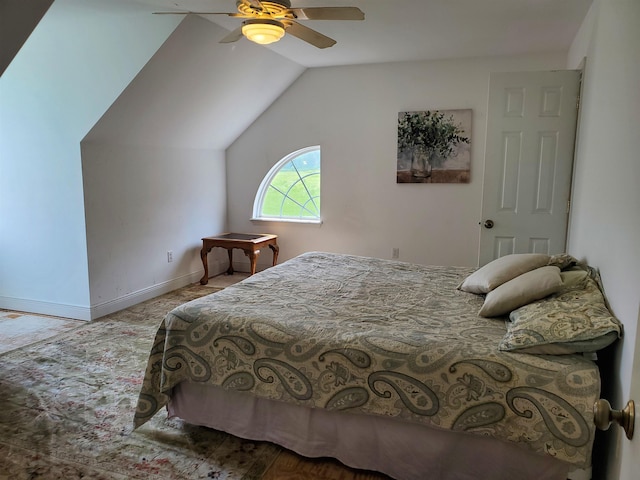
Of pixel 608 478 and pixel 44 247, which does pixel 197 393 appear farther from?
pixel 44 247

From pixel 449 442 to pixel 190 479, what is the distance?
1100 mm

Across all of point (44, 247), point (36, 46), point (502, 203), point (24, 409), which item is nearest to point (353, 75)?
point (502, 203)

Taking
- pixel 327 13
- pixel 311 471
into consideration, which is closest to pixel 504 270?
pixel 311 471

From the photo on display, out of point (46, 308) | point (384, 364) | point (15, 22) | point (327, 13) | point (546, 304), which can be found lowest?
point (46, 308)

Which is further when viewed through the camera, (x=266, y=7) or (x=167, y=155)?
(x=167, y=155)

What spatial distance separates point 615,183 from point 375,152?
3305 mm

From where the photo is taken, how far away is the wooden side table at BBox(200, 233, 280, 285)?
16.0 ft

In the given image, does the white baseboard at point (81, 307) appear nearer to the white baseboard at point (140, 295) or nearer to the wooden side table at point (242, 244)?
the white baseboard at point (140, 295)

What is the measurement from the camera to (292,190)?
5559 mm

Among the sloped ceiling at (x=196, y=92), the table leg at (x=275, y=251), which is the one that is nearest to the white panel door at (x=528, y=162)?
the sloped ceiling at (x=196, y=92)

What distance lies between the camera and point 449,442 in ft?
5.64

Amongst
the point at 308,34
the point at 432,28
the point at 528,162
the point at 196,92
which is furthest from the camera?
the point at 196,92

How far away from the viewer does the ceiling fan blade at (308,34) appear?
255cm

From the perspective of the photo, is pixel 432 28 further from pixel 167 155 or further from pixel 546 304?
pixel 167 155
